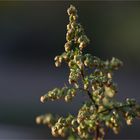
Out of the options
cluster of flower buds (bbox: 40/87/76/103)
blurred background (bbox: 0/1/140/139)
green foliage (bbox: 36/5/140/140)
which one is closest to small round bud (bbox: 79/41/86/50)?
green foliage (bbox: 36/5/140/140)

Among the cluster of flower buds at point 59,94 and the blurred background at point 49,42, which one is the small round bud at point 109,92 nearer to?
the cluster of flower buds at point 59,94

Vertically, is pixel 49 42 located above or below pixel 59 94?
above

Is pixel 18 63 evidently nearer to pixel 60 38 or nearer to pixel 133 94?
pixel 60 38

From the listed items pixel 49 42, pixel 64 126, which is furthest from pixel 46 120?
pixel 49 42

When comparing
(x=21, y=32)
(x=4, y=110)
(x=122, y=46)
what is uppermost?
(x=21, y=32)

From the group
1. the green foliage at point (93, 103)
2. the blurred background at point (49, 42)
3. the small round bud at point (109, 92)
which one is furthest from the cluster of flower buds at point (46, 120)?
the blurred background at point (49, 42)

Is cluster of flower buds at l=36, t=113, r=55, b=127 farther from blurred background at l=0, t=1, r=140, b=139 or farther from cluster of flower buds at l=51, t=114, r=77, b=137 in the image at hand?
blurred background at l=0, t=1, r=140, b=139

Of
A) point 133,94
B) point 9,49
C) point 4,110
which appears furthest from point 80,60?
point 9,49

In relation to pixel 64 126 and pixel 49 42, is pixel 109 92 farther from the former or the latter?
pixel 49 42
